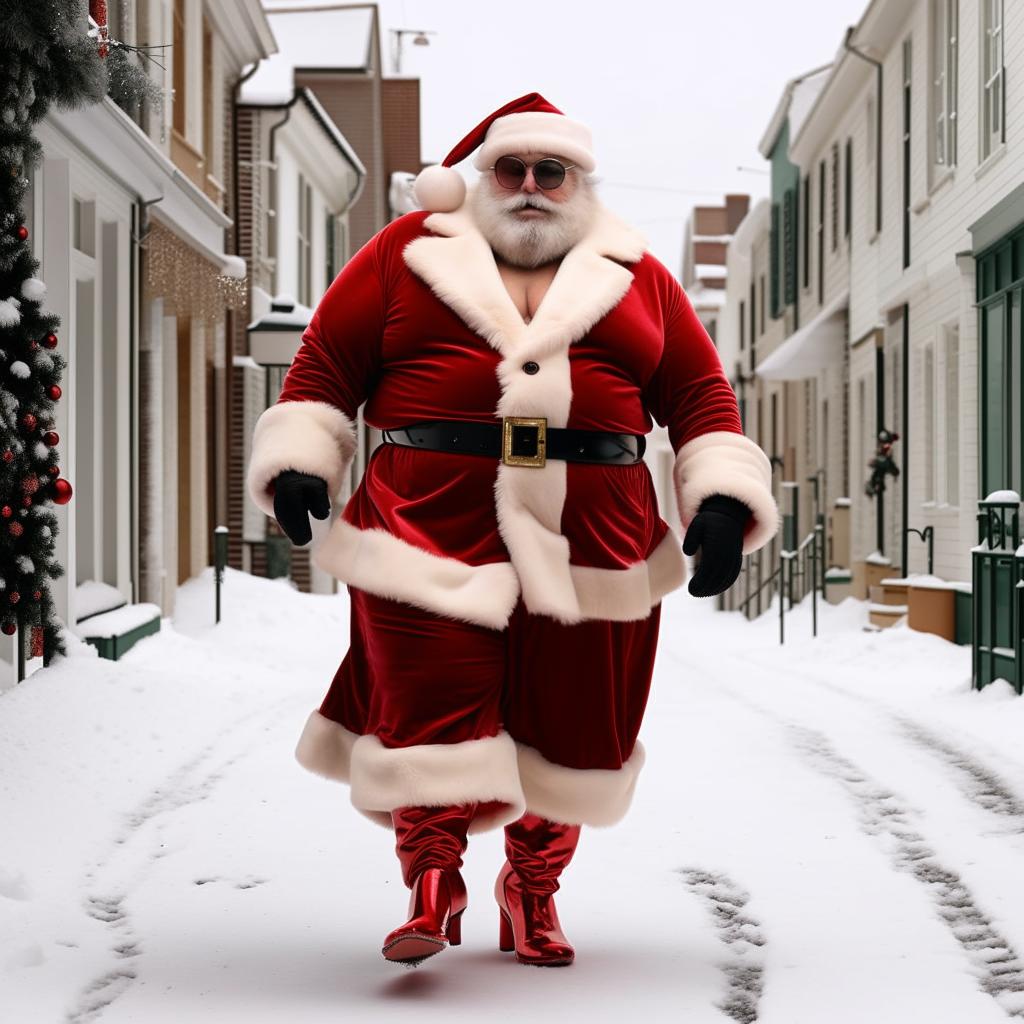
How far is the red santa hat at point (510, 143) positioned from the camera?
4262mm

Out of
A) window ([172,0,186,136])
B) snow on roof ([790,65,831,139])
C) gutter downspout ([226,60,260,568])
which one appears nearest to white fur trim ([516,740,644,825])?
window ([172,0,186,136])

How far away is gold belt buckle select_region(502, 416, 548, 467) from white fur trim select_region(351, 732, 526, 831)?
628 mm

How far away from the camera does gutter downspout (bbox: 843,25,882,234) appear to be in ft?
61.3

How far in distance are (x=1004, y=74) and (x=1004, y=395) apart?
7.85 feet

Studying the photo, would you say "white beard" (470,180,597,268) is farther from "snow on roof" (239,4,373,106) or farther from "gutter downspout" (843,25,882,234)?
"snow on roof" (239,4,373,106)

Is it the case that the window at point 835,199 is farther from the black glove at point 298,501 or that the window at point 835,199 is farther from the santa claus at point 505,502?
the black glove at point 298,501

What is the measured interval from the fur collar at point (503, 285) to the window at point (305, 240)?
62.8 ft

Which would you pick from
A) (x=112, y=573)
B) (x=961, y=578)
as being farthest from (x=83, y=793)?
(x=961, y=578)

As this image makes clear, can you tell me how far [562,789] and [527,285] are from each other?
1230 mm

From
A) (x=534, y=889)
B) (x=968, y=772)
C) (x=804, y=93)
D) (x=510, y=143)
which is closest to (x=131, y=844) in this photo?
(x=534, y=889)

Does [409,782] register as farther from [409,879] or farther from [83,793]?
[83,793]

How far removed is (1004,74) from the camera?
12.9m

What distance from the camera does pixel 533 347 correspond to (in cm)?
403

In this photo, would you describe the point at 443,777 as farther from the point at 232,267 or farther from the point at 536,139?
the point at 232,267
